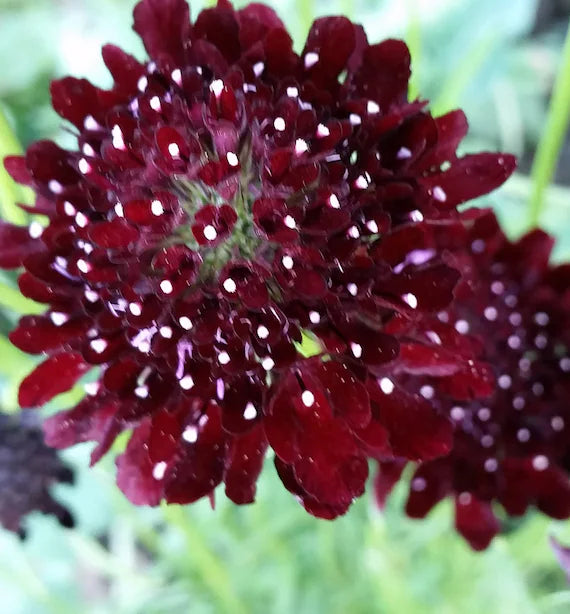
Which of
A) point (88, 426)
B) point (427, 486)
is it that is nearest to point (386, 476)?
point (427, 486)

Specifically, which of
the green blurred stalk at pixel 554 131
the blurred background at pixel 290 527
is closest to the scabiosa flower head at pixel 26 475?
the blurred background at pixel 290 527

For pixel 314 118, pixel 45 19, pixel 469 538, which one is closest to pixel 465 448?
pixel 469 538

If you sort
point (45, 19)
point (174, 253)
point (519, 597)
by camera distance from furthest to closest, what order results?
point (45, 19) → point (519, 597) → point (174, 253)

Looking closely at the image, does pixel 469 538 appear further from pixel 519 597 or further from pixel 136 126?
pixel 136 126

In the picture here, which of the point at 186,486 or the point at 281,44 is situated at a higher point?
the point at 281,44

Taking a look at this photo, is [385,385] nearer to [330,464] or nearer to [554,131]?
[330,464]

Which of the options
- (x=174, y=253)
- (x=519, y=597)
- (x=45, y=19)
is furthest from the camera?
(x=45, y=19)

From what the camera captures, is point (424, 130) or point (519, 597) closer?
point (424, 130)

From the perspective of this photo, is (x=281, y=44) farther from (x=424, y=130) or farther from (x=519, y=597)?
(x=519, y=597)
